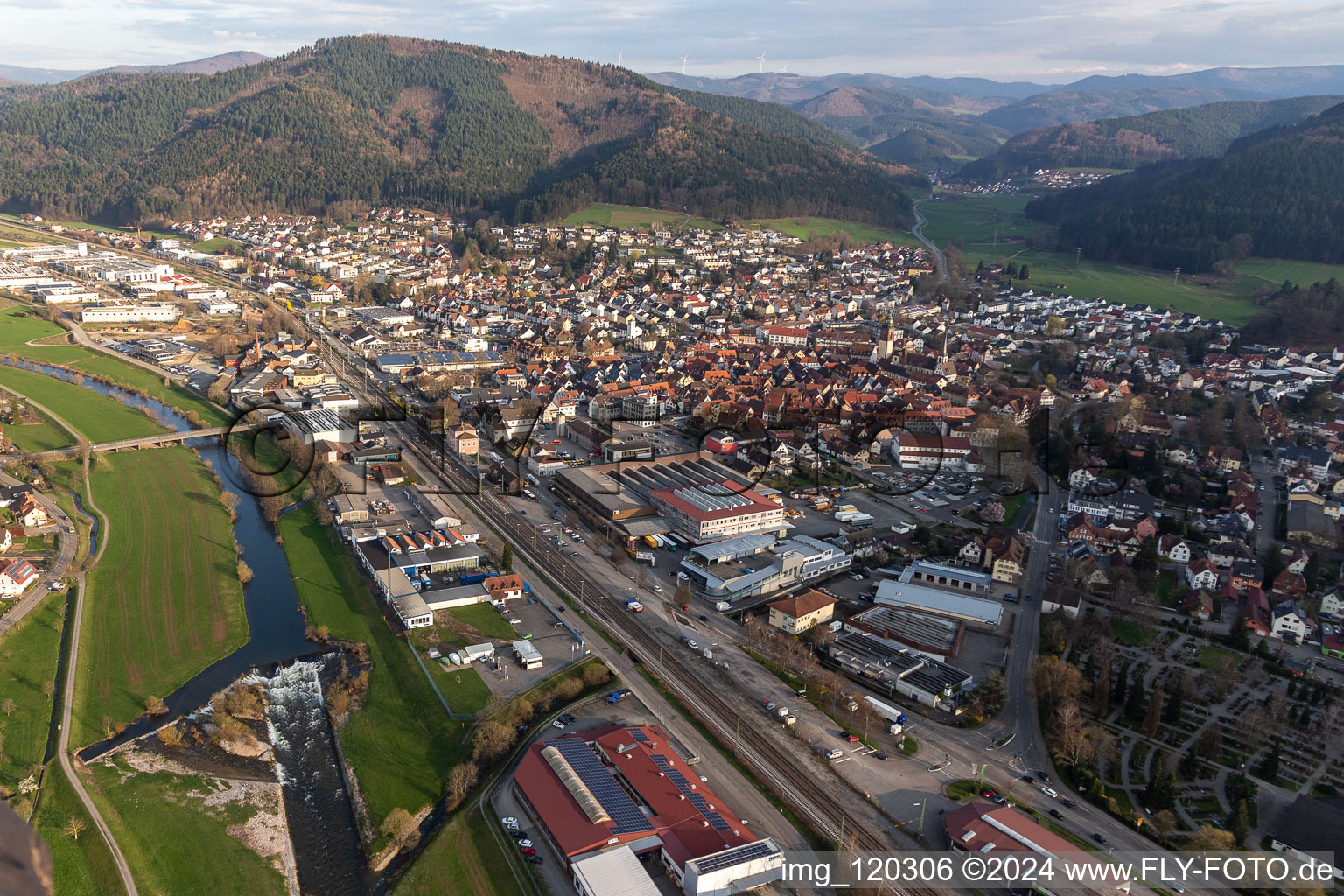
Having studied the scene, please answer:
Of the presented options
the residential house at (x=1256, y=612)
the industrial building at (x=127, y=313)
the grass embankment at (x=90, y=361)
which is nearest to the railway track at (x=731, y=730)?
the residential house at (x=1256, y=612)

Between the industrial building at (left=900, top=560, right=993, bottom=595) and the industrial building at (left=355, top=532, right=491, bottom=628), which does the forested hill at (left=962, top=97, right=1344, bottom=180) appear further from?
the industrial building at (left=355, top=532, right=491, bottom=628)

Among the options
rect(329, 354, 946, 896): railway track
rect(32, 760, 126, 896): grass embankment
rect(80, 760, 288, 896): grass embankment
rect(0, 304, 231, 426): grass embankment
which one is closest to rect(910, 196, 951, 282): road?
rect(329, 354, 946, 896): railway track

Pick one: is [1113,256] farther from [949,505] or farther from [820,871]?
[820,871]

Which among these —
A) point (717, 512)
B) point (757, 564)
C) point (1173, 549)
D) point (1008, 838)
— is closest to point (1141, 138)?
point (1173, 549)

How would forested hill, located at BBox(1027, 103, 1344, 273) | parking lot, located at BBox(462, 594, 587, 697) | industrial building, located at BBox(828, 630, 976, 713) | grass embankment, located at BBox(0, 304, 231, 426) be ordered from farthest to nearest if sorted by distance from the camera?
forested hill, located at BBox(1027, 103, 1344, 273) < grass embankment, located at BBox(0, 304, 231, 426) < parking lot, located at BBox(462, 594, 587, 697) < industrial building, located at BBox(828, 630, 976, 713)

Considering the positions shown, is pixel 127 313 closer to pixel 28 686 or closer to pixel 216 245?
pixel 216 245

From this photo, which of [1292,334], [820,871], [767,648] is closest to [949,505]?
[767,648]
